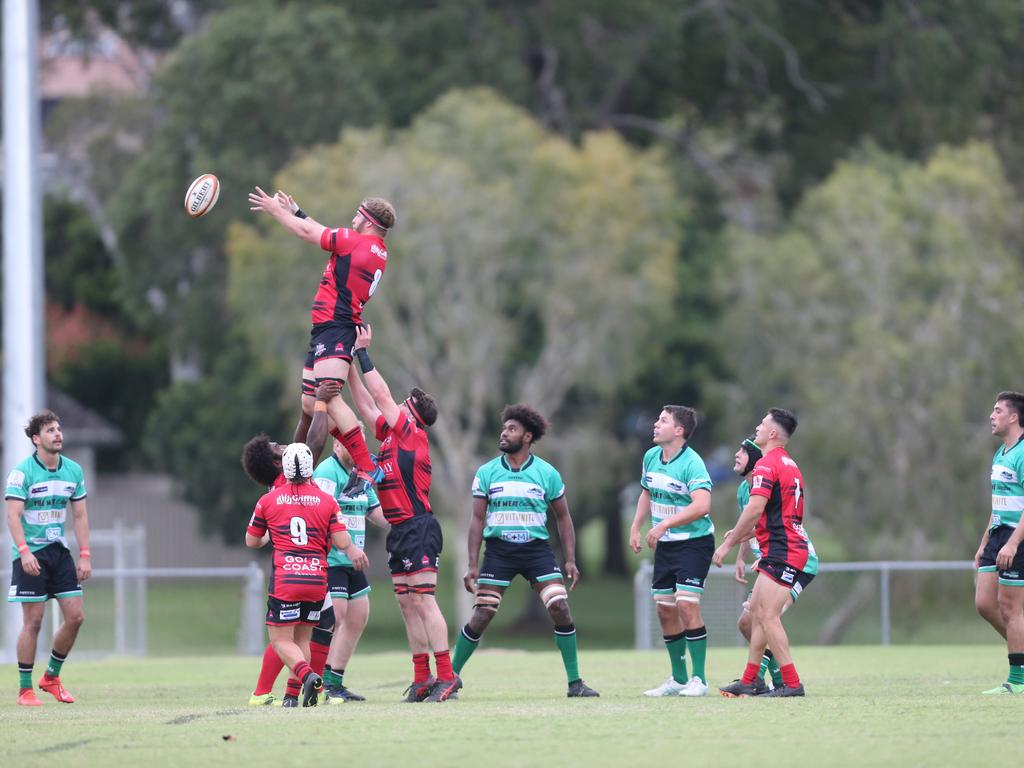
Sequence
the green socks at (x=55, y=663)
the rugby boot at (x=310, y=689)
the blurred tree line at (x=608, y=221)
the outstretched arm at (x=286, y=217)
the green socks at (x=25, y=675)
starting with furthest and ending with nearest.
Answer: the blurred tree line at (x=608, y=221)
the green socks at (x=55, y=663)
the green socks at (x=25, y=675)
the outstretched arm at (x=286, y=217)
the rugby boot at (x=310, y=689)

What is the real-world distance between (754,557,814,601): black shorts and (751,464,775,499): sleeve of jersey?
533mm

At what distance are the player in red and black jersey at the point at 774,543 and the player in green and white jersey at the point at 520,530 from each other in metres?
1.30

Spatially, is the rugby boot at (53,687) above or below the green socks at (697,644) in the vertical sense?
below

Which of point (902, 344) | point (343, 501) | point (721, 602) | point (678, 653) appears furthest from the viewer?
point (902, 344)

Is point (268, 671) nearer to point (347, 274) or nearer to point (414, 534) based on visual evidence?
point (414, 534)

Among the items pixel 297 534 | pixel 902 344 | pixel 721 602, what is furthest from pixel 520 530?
pixel 902 344

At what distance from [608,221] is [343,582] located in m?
A: 19.4

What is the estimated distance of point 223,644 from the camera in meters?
33.6

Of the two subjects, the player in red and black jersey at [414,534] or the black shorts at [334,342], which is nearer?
the player in red and black jersey at [414,534]

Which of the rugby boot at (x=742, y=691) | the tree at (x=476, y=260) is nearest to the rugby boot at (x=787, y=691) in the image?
the rugby boot at (x=742, y=691)

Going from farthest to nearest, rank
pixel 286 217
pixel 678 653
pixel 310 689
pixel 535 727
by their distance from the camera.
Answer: pixel 678 653, pixel 286 217, pixel 310 689, pixel 535 727

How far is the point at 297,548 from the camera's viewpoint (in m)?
12.0

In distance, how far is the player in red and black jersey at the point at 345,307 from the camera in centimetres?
1288

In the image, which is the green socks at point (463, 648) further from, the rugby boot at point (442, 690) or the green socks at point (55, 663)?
the green socks at point (55, 663)
